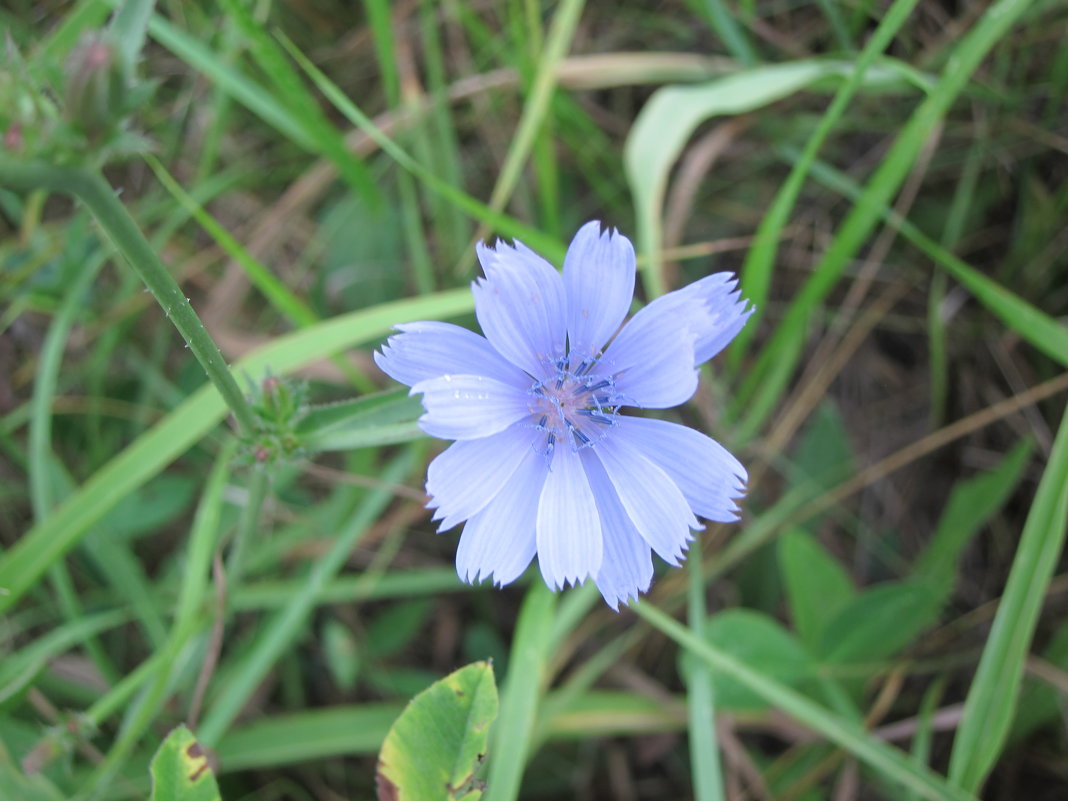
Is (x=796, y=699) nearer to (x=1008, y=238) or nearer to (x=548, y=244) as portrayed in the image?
(x=548, y=244)

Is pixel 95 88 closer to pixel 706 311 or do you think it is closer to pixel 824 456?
pixel 706 311

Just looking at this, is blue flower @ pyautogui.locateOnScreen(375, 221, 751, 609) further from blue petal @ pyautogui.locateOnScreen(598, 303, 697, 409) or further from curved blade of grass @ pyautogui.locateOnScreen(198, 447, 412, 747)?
curved blade of grass @ pyautogui.locateOnScreen(198, 447, 412, 747)

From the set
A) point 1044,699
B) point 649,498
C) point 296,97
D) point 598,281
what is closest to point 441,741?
point 649,498

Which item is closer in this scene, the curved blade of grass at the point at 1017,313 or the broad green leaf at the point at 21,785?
the broad green leaf at the point at 21,785

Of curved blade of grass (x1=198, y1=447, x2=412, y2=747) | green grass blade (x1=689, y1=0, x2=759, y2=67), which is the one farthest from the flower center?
green grass blade (x1=689, y1=0, x2=759, y2=67)

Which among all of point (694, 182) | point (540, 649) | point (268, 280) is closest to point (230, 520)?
point (268, 280)

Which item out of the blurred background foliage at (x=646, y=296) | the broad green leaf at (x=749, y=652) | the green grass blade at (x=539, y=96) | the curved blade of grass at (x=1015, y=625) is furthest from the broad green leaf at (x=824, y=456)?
the green grass blade at (x=539, y=96)

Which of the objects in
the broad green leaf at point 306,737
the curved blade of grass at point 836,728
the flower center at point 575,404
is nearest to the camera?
the flower center at point 575,404

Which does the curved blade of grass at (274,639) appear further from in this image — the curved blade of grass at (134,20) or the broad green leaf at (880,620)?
the broad green leaf at (880,620)
